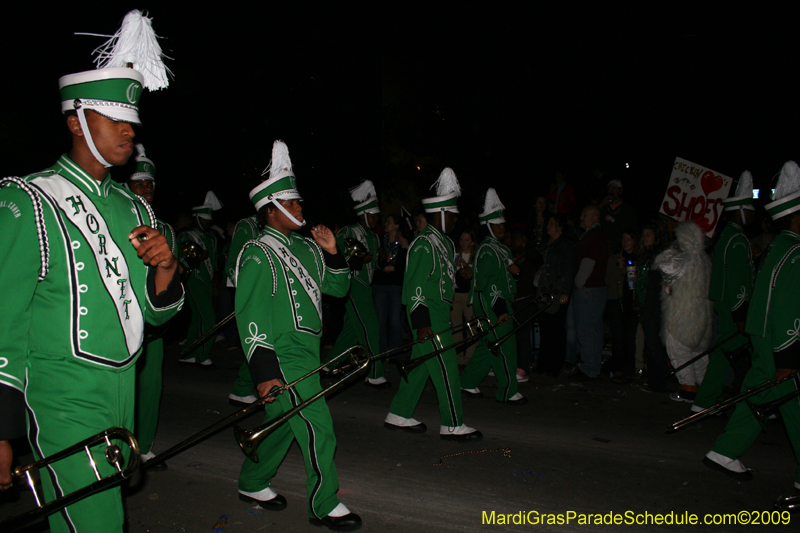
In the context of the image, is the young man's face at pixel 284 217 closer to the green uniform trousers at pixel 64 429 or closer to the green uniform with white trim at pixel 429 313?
the green uniform with white trim at pixel 429 313

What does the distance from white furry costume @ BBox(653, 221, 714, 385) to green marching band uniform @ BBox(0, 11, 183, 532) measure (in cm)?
648

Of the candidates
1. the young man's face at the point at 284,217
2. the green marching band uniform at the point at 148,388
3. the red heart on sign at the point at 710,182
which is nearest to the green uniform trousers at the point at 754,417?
the young man's face at the point at 284,217

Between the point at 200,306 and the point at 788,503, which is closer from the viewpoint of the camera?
the point at 788,503

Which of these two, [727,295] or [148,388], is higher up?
[727,295]

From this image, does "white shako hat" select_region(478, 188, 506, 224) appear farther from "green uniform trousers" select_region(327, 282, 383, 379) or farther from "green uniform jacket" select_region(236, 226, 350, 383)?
"green uniform jacket" select_region(236, 226, 350, 383)

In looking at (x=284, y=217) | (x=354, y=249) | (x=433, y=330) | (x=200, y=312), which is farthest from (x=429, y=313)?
(x=200, y=312)

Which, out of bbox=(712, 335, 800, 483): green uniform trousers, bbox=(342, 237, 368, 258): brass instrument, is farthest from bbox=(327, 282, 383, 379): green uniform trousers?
bbox=(712, 335, 800, 483): green uniform trousers

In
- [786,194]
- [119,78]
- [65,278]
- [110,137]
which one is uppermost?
[119,78]

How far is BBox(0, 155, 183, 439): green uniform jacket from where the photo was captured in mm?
2254

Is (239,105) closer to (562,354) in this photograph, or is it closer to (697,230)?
(562,354)

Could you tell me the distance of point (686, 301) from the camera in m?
7.15

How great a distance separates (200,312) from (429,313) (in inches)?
179

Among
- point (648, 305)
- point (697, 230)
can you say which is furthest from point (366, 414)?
A: point (697, 230)

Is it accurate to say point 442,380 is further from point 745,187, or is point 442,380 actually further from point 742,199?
point 745,187
